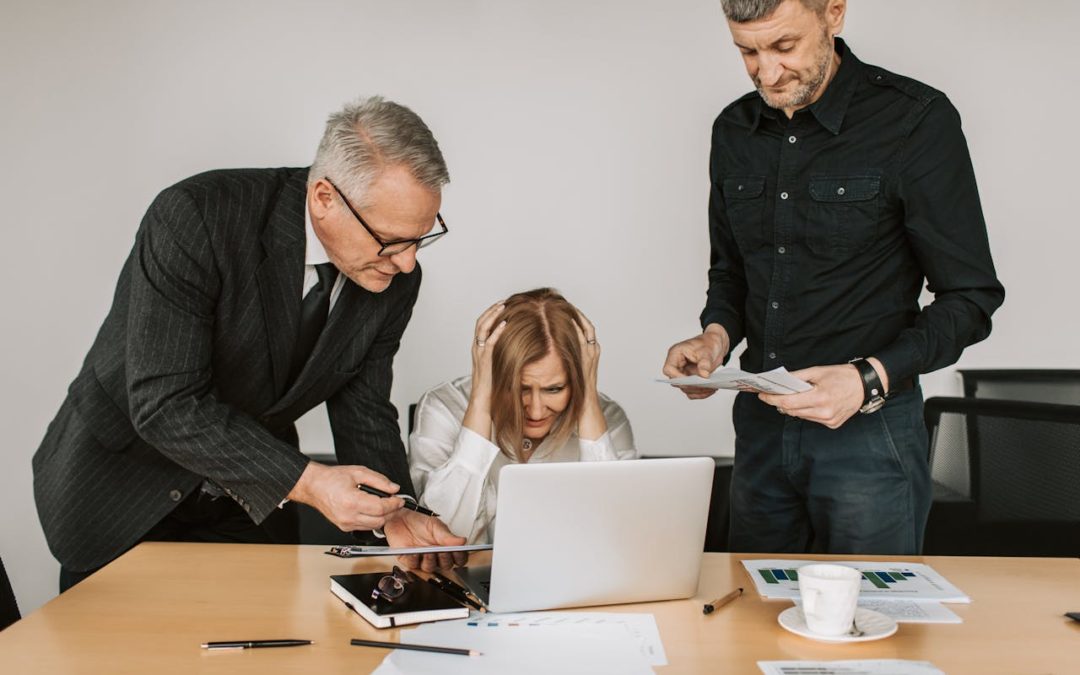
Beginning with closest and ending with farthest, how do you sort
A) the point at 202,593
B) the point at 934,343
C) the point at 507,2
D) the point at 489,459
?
the point at 202,593
the point at 934,343
the point at 489,459
the point at 507,2

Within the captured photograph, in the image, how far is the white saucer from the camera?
1437 mm

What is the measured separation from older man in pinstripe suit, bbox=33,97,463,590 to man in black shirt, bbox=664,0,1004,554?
65 centimetres

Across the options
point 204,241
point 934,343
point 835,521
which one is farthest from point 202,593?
point 934,343

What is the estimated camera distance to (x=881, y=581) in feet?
5.57

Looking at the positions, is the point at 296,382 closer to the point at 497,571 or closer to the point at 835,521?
the point at 497,571

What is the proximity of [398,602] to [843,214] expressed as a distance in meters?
1.17

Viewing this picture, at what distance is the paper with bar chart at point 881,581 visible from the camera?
5.34 ft

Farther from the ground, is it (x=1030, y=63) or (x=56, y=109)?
(x=1030, y=63)

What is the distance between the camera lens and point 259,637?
1.48 metres

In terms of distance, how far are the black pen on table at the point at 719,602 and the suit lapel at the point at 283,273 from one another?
0.91 meters

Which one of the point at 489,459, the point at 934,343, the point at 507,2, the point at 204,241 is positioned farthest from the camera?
the point at 507,2

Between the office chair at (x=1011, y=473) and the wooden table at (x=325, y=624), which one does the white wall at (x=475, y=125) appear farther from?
the wooden table at (x=325, y=624)

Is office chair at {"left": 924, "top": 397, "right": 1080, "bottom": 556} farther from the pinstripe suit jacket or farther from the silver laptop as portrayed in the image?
the pinstripe suit jacket

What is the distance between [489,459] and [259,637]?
978mm
